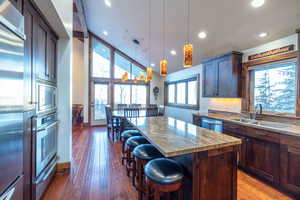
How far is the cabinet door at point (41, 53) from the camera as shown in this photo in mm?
1726

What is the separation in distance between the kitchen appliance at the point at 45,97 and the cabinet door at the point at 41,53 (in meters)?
0.13

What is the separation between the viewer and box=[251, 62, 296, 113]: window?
8.08ft

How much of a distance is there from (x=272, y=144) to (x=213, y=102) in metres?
2.03

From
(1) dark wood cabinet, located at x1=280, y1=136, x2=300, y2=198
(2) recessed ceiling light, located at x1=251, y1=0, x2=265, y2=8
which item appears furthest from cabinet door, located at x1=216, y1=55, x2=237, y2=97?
(1) dark wood cabinet, located at x1=280, y1=136, x2=300, y2=198

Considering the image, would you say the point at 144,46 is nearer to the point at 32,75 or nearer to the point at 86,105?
the point at 86,105

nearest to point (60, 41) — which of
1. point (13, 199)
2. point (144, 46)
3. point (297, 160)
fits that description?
point (13, 199)

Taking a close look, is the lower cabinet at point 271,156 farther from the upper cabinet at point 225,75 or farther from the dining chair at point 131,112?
the dining chair at point 131,112

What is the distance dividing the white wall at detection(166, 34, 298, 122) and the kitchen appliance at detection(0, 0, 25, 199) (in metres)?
3.61

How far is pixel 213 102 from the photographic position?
405cm

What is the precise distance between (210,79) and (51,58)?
3.49 meters

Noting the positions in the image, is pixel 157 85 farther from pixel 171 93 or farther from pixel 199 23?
pixel 199 23

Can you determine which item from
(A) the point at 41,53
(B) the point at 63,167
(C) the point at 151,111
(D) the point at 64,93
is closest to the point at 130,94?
(C) the point at 151,111

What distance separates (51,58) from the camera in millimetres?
2209

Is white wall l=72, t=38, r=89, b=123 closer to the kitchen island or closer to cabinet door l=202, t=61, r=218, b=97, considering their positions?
cabinet door l=202, t=61, r=218, b=97
